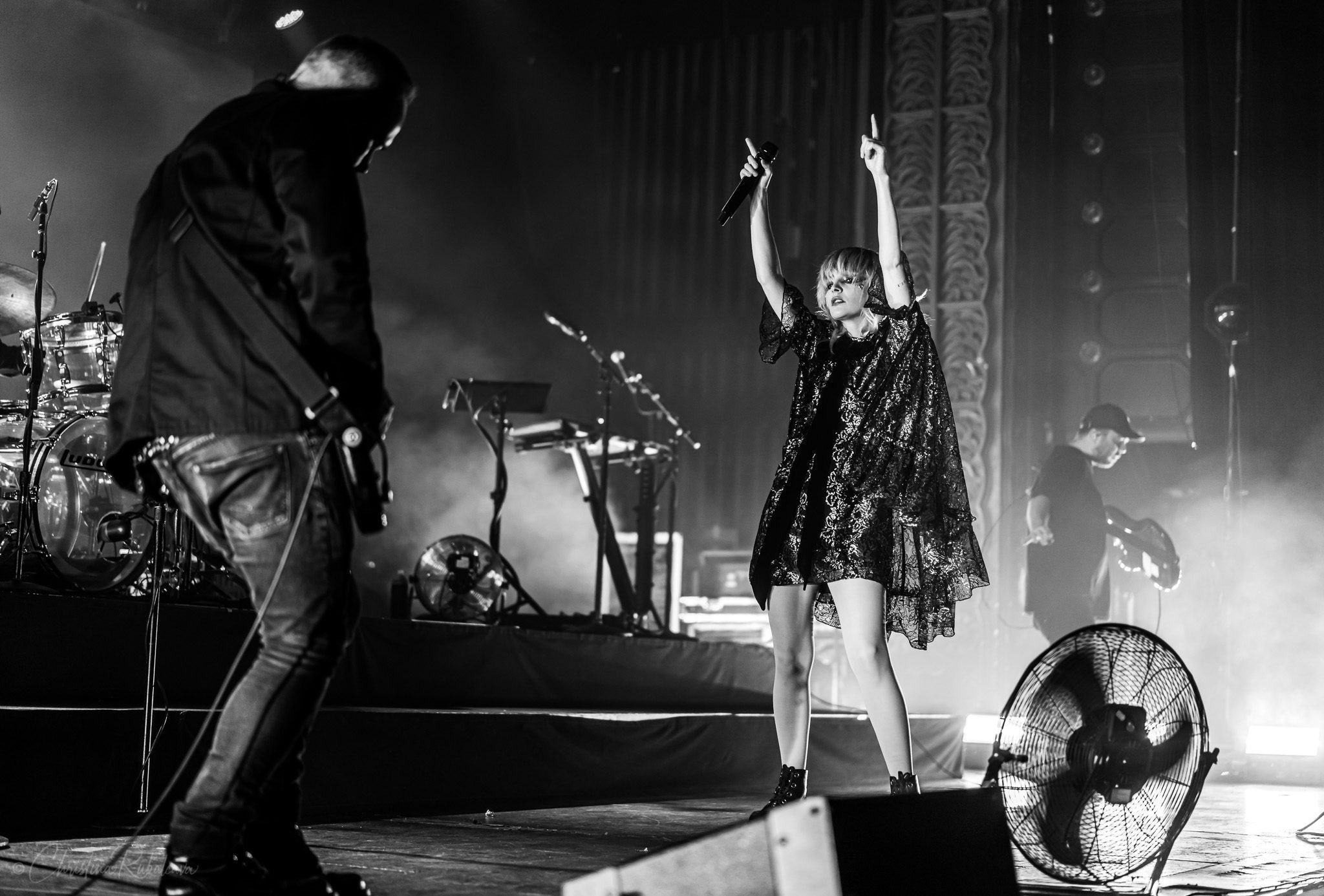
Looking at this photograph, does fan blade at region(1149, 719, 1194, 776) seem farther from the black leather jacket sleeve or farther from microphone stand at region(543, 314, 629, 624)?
microphone stand at region(543, 314, 629, 624)

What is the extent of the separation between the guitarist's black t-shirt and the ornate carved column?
1.57m

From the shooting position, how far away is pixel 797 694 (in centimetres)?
343

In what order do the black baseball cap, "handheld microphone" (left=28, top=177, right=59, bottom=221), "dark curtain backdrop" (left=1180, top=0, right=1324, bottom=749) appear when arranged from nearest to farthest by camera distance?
"handheld microphone" (left=28, top=177, right=59, bottom=221) < the black baseball cap < "dark curtain backdrop" (left=1180, top=0, right=1324, bottom=749)

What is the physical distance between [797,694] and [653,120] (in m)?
8.02

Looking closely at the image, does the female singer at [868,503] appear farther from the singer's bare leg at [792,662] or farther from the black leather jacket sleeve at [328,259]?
the black leather jacket sleeve at [328,259]

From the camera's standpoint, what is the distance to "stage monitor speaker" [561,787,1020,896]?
1.82m

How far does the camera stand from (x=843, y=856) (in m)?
1.89

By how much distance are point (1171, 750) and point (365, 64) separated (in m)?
2.13

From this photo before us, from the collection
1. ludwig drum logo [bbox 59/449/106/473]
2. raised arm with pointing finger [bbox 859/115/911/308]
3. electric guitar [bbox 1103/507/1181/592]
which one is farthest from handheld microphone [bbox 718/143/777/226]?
electric guitar [bbox 1103/507/1181/592]

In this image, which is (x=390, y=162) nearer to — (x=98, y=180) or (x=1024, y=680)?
(x=98, y=180)

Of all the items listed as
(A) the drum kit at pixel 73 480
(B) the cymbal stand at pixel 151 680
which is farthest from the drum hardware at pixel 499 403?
(B) the cymbal stand at pixel 151 680

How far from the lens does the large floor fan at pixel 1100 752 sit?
109 inches

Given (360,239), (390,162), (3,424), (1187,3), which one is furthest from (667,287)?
(360,239)

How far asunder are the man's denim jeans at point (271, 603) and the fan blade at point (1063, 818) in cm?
150
